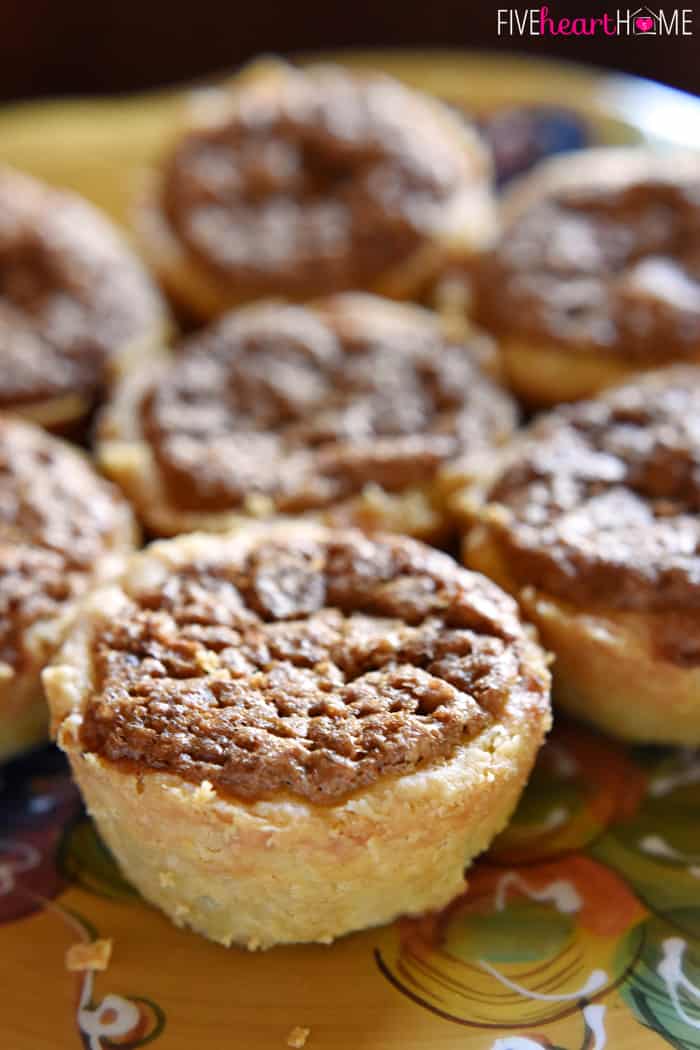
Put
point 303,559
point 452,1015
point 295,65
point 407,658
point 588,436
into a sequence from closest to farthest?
point 452,1015 < point 407,658 < point 303,559 < point 588,436 < point 295,65

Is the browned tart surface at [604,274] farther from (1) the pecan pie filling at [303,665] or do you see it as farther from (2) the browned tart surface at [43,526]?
(2) the browned tart surface at [43,526]

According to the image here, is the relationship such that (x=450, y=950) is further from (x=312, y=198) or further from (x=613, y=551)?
(x=312, y=198)

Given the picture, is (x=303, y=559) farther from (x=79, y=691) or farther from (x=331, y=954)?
(x=331, y=954)

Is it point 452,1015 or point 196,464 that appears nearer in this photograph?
point 452,1015

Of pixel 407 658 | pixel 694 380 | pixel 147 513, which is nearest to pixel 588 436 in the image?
pixel 694 380

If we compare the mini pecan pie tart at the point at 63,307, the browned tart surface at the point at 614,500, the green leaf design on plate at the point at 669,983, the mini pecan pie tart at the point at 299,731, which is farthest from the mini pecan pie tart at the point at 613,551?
the mini pecan pie tart at the point at 63,307

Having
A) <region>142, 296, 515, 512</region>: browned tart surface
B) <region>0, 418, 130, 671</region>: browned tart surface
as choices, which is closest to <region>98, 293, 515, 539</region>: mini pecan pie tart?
<region>142, 296, 515, 512</region>: browned tart surface
